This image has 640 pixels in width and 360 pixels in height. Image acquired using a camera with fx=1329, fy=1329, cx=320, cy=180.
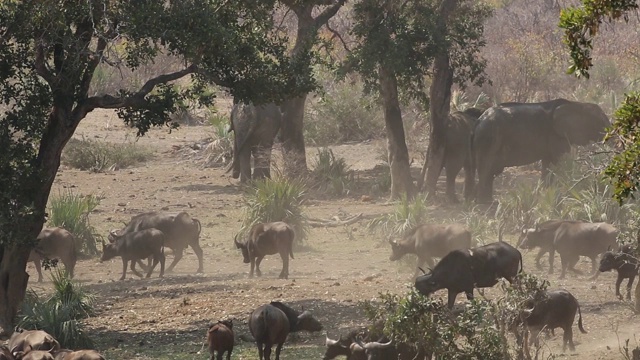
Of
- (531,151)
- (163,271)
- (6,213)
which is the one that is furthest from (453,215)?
(6,213)

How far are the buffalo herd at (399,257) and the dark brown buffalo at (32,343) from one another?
12 mm

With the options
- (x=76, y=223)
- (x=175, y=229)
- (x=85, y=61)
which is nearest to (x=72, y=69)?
(x=85, y=61)

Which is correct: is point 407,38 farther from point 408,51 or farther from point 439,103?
point 439,103

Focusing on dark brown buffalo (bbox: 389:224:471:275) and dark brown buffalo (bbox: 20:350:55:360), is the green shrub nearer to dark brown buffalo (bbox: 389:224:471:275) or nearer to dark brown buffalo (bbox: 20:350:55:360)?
dark brown buffalo (bbox: 389:224:471:275)

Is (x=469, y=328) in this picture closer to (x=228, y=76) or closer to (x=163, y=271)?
(x=228, y=76)

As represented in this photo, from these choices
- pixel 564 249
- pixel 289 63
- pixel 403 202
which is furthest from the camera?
pixel 403 202

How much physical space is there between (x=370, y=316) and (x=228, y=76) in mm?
5590

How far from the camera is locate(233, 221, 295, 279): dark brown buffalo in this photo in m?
21.1

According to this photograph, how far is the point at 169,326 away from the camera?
1755 cm

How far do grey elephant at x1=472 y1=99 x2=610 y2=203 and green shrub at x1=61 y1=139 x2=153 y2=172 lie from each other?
9.70m

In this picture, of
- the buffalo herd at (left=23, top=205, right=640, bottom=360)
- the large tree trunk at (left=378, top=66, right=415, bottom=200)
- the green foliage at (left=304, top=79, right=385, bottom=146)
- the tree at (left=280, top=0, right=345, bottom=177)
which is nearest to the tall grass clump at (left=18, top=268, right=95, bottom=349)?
the buffalo herd at (left=23, top=205, right=640, bottom=360)

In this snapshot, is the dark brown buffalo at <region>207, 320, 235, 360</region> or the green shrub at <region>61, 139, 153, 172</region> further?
the green shrub at <region>61, 139, 153, 172</region>

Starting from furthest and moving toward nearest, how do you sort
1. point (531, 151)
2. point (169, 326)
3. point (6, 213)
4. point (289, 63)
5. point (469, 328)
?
point (531, 151) → point (289, 63) → point (169, 326) → point (6, 213) → point (469, 328)

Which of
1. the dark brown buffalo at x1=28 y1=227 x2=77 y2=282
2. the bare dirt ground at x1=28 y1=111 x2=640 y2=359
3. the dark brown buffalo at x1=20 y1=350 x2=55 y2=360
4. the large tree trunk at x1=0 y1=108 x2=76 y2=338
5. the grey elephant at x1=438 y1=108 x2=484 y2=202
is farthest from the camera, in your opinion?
the grey elephant at x1=438 y1=108 x2=484 y2=202
